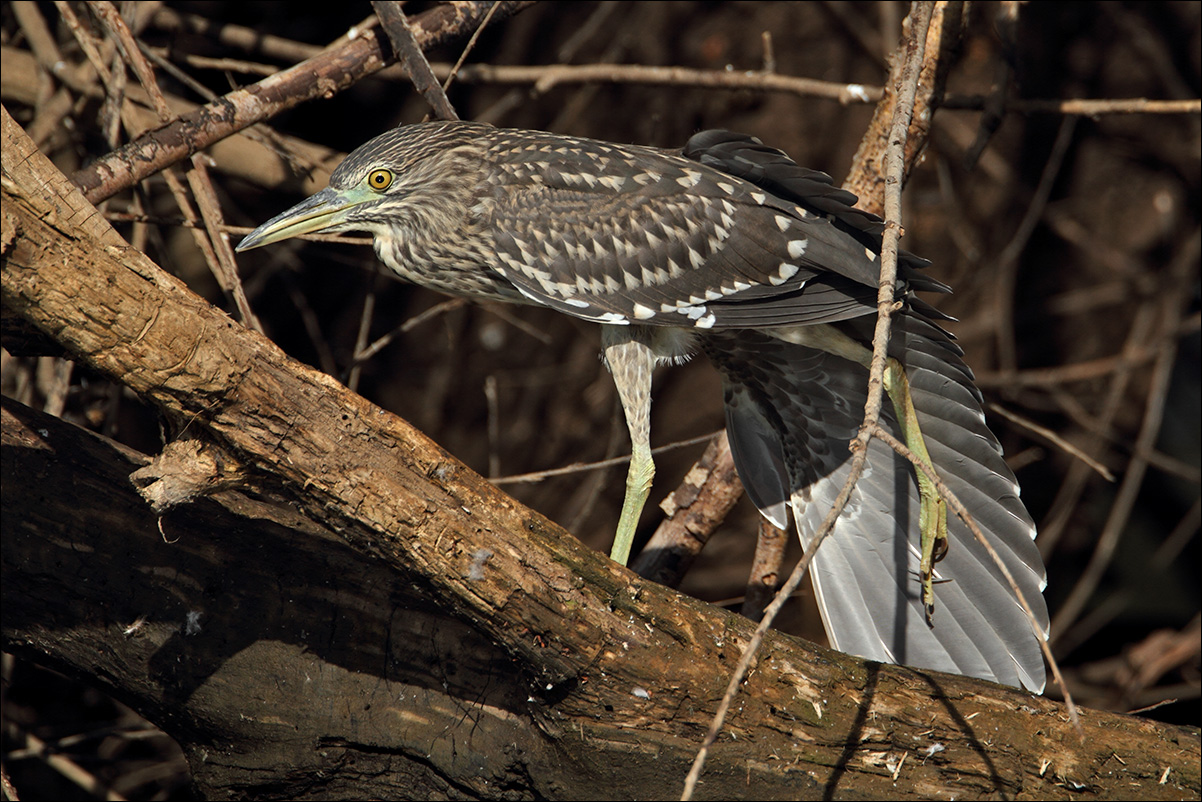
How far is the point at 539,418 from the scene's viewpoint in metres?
4.60

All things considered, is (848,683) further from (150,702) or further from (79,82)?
(79,82)

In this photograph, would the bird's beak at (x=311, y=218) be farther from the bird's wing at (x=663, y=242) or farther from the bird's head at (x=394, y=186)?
the bird's wing at (x=663, y=242)

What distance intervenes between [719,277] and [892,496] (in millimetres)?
959

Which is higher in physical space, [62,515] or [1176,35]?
[1176,35]

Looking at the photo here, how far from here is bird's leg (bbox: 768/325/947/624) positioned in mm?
2555

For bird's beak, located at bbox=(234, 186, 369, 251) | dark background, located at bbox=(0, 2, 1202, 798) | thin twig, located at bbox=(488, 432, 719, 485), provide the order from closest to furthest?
1. bird's beak, located at bbox=(234, 186, 369, 251)
2. thin twig, located at bbox=(488, 432, 719, 485)
3. dark background, located at bbox=(0, 2, 1202, 798)

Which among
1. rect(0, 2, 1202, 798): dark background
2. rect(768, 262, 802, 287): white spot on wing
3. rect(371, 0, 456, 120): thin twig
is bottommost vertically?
rect(768, 262, 802, 287): white spot on wing

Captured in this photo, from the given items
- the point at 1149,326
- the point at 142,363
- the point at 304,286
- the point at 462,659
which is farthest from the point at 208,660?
the point at 1149,326

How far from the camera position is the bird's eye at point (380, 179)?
2.50 metres

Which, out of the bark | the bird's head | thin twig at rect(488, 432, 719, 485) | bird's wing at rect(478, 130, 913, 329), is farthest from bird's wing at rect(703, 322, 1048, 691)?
the bird's head

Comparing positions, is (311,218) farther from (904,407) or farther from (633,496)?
(904,407)

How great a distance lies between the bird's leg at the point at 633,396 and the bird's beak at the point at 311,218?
30.1 inches

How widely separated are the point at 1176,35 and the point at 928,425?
2910mm

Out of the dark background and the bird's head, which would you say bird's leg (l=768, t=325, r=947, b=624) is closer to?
the bird's head
